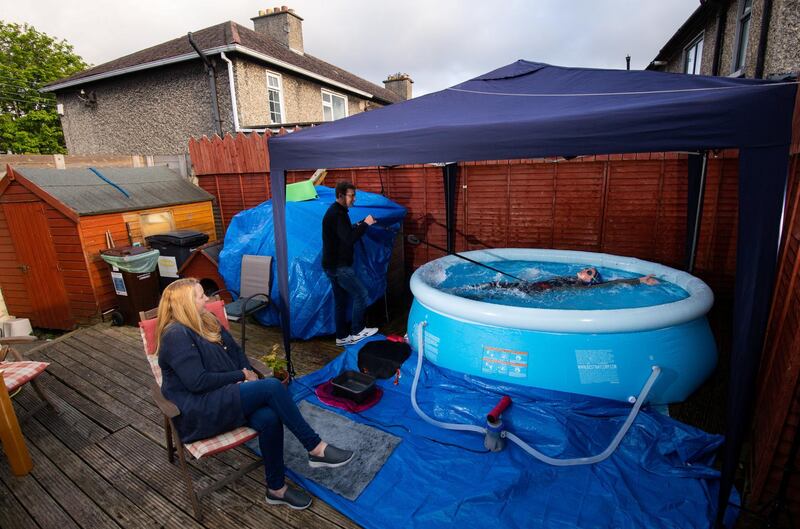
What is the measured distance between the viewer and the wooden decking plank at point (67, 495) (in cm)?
233

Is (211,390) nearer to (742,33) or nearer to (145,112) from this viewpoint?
(742,33)

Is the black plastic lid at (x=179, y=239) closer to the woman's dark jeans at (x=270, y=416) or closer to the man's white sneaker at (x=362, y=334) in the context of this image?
the man's white sneaker at (x=362, y=334)

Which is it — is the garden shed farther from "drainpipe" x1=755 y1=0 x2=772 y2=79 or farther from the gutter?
"drainpipe" x1=755 y1=0 x2=772 y2=79

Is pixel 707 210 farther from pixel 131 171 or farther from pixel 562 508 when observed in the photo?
pixel 131 171

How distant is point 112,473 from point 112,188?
4.62 meters

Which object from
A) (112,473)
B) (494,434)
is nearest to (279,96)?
(112,473)

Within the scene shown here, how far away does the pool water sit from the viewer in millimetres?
4289

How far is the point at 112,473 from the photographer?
8.86 ft

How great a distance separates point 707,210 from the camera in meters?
4.94

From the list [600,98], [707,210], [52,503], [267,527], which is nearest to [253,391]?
[267,527]

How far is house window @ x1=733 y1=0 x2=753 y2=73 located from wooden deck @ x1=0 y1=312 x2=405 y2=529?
9.03m

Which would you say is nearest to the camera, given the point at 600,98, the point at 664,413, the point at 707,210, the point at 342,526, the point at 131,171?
the point at 342,526

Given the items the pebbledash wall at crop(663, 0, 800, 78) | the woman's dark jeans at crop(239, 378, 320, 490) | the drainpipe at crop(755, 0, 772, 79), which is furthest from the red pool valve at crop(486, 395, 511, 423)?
the drainpipe at crop(755, 0, 772, 79)

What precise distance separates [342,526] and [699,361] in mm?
3066
